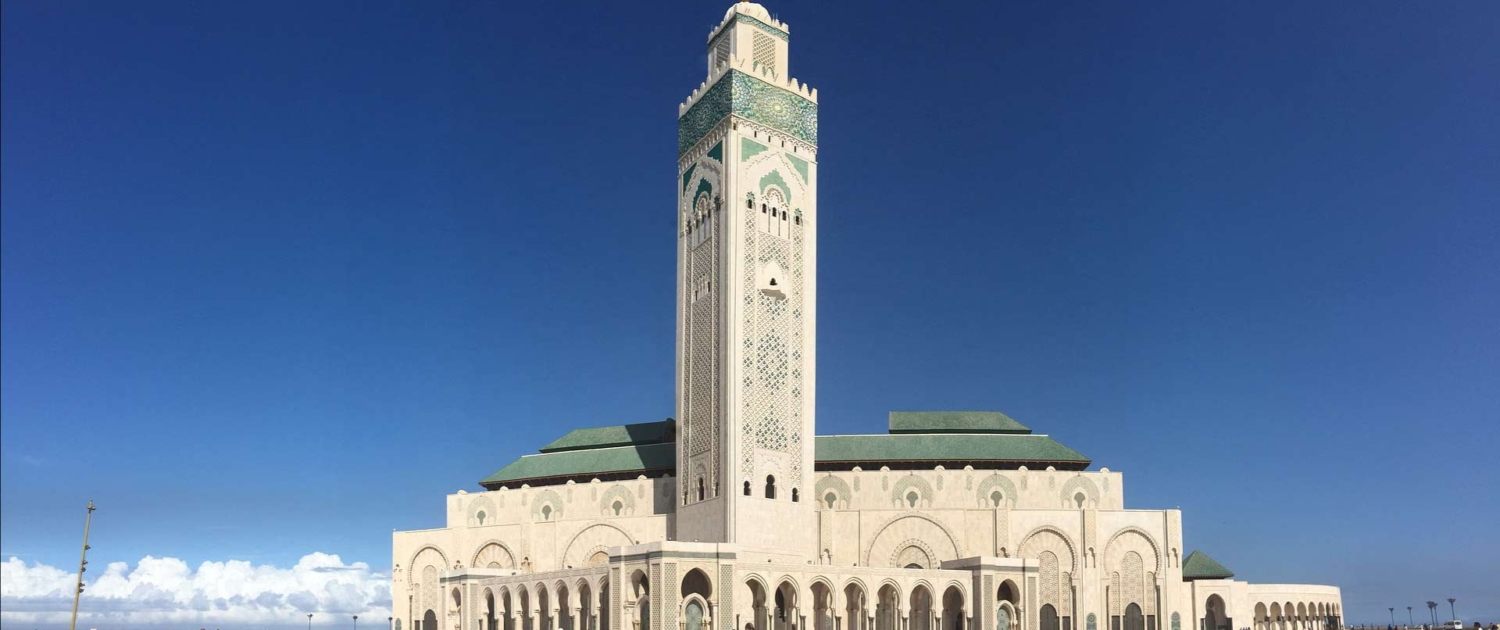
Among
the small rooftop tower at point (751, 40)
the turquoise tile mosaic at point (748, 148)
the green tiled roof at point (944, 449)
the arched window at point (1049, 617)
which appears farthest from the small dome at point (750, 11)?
the arched window at point (1049, 617)

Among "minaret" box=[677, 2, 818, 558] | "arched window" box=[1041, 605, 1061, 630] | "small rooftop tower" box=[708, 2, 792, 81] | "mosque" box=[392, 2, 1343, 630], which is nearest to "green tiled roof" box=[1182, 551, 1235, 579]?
"mosque" box=[392, 2, 1343, 630]

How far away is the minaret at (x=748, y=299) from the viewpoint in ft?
159

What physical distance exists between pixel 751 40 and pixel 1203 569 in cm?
2960

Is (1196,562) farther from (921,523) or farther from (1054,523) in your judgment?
(921,523)

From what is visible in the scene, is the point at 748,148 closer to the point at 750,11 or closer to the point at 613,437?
the point at 750,11

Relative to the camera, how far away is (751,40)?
5184 centimetres

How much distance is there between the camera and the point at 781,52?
52.9 meters

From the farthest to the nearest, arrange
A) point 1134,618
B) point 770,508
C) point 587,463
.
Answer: point 587,463 → point 1134,618 → point 770,508

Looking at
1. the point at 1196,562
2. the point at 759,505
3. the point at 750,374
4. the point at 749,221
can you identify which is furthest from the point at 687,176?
the point at 1196,562

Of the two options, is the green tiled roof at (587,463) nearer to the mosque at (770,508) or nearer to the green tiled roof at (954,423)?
the mosque at (770,508)

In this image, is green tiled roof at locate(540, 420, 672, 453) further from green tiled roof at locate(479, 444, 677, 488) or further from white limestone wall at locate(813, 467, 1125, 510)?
white limestone wall at locate(813, 467, 1125, 510)

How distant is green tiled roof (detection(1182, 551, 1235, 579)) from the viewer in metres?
57.3

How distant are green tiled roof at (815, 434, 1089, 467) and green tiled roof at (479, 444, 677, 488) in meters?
6.87

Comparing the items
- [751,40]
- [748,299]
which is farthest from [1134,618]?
[751,40]
